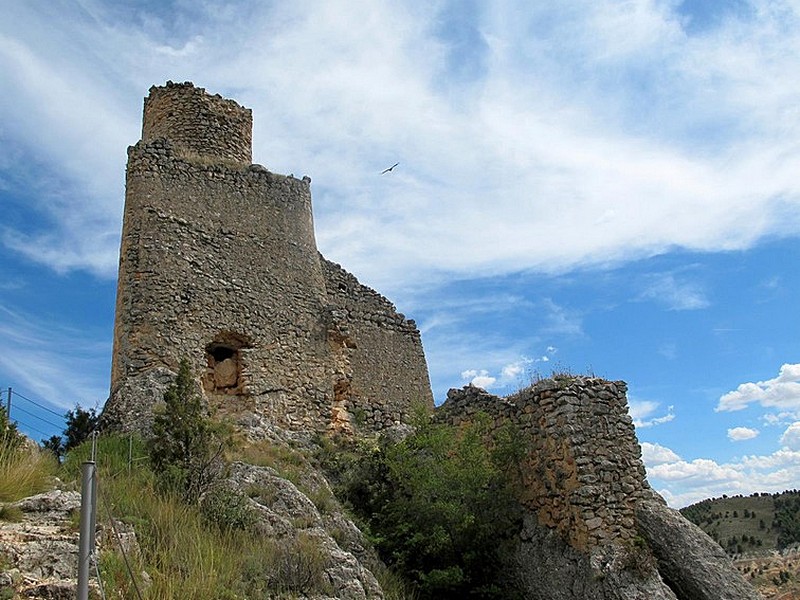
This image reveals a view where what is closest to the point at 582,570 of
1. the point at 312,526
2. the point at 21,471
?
the point at 312,526

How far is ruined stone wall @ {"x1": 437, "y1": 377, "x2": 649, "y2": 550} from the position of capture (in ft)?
34.0

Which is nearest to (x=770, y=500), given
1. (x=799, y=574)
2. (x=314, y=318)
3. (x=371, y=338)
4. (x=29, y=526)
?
(x=799, y=574)

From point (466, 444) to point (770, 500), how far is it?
95.4 ft

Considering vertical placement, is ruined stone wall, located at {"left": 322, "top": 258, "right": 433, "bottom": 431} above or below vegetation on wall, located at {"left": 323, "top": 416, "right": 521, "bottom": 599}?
above

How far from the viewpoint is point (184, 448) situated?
10.0 metres

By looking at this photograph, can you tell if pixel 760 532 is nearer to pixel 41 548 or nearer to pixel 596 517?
pixel 596 517

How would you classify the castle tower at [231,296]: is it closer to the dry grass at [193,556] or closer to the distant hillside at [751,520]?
the dry grass at [193,556]

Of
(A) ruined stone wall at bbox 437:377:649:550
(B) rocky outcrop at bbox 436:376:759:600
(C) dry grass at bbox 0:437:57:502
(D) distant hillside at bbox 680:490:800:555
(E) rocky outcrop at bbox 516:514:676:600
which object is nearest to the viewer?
(C) dry grass at bbox 0:437:57:502

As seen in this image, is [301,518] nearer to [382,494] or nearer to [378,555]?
[378,555]

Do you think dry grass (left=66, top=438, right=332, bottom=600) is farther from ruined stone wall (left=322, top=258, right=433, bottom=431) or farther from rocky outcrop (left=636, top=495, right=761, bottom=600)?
ruined stone wall (left=322, top=258, right=433, bottom=431)

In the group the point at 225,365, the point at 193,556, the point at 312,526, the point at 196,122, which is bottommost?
the point at 193,556

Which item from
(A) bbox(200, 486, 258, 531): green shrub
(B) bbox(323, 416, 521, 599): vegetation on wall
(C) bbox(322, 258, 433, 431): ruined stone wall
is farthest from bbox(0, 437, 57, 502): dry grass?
(C) bbox(322, 258, 433, 431): ruined stone wall

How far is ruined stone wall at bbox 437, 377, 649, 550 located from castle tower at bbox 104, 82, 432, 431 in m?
5.35

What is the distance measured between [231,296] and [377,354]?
4.37 m
